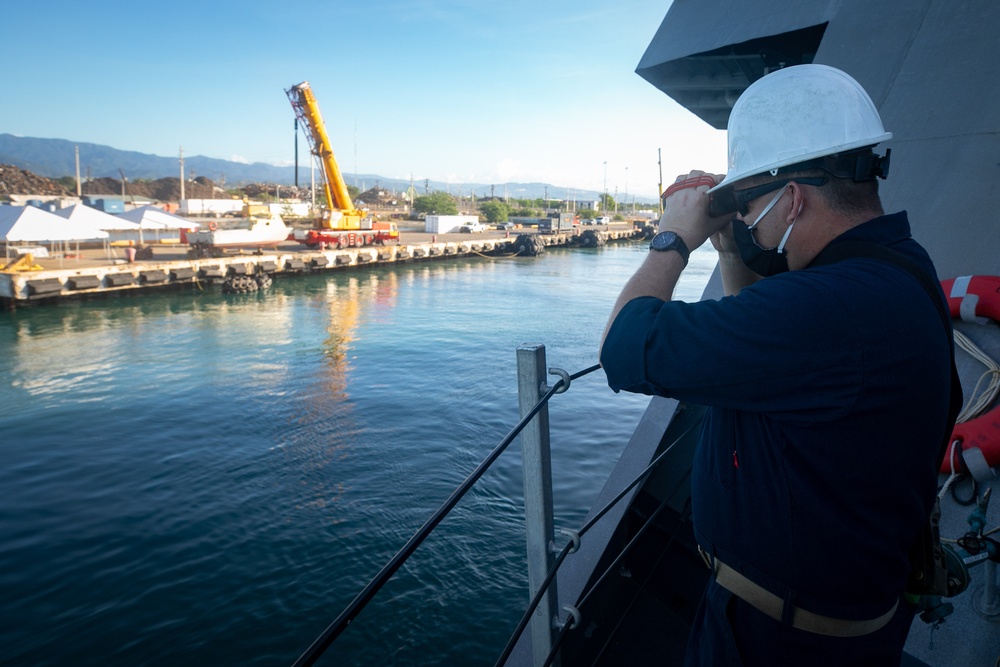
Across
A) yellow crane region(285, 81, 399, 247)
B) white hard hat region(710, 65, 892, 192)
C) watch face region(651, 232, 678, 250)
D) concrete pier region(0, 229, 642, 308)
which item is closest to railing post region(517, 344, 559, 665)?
watch face region(651, 232, 678, 250)

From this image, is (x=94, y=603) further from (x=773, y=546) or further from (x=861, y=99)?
(x=861, y=99)

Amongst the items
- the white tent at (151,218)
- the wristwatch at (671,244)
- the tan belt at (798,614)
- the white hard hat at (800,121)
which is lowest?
the tan belt at (798,614)

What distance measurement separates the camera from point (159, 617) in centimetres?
598

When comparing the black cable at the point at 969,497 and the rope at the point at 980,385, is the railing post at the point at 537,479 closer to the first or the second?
the black cable at the point at 969,497

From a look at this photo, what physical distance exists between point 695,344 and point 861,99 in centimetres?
70

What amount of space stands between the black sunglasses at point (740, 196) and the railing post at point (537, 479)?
1.90 feet

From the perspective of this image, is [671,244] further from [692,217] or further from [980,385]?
[980,385]

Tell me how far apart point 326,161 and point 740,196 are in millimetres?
36402

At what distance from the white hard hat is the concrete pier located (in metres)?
24.0

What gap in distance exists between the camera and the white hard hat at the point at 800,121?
1.33 metres

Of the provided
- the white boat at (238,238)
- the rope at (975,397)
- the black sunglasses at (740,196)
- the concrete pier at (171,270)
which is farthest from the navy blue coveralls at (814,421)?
the white boat at (238,238)

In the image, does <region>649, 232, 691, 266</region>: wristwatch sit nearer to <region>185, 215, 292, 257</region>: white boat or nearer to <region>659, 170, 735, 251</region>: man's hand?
<region>659, 170, 735, 251</region>: man's hand

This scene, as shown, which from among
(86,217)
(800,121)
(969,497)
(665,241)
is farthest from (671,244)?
(86,217)

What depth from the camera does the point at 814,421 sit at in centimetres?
115
